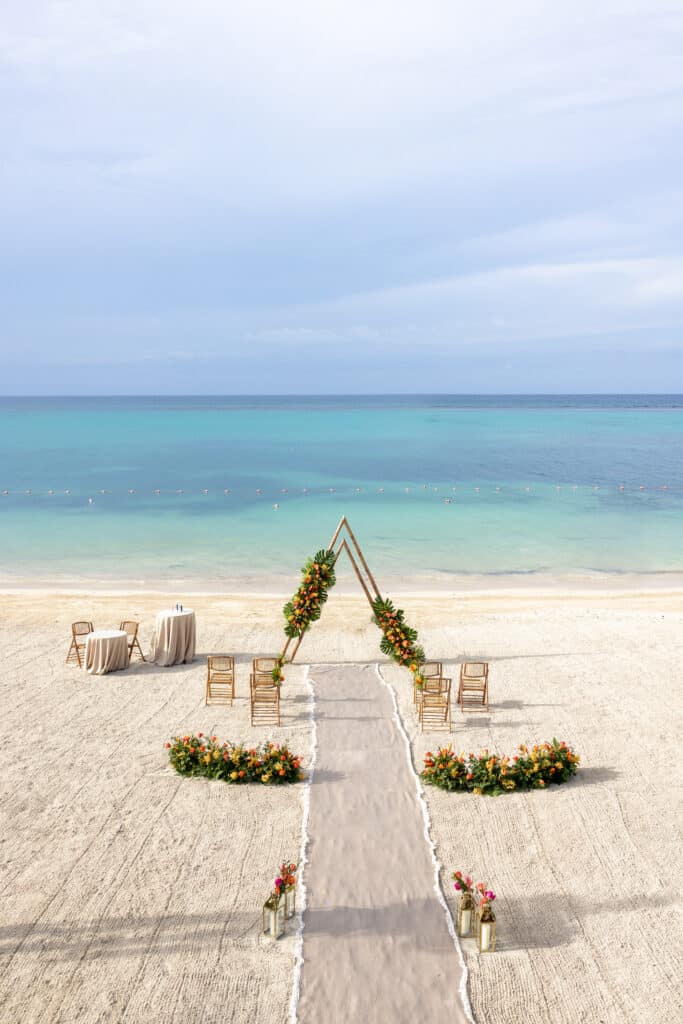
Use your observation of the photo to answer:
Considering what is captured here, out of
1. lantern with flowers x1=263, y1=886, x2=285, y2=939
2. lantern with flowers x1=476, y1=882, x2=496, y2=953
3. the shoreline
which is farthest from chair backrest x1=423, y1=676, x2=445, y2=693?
the shoreline

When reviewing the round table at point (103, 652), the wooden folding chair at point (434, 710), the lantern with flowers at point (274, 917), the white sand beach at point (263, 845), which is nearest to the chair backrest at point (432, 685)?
the wooden folding chair at point (434, 710)

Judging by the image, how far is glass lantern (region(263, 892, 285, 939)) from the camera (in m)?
6.91

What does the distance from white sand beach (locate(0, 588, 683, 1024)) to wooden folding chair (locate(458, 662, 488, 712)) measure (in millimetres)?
330

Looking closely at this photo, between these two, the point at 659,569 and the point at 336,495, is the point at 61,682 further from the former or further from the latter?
the point at 336,495

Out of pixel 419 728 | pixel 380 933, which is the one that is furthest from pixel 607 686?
pixel 380 933

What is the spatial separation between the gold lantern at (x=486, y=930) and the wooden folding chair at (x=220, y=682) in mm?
6650

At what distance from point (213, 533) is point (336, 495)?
15004 mm

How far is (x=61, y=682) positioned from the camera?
14.1 m

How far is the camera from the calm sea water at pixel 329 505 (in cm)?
3006

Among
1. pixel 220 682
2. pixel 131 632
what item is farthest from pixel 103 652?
pixel 220 682

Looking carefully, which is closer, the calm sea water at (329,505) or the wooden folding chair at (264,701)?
the wooden folding chair at (264,701)

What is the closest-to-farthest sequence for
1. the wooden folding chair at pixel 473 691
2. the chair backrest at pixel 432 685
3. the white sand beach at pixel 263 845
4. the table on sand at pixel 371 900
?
the table on sand at pixel 371 900 → the white sand beach at pixel 263 845 → the chair backrest at pixel 432 685 → the wooden folding chair at pixel 473 691

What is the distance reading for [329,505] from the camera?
4466cm

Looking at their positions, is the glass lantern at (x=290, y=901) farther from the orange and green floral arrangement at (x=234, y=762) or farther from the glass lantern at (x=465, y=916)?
the orange and green floral arrangement at (x=234, y=762)
